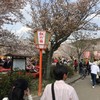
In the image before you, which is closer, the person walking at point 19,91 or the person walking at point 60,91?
the person walking at point 60,91

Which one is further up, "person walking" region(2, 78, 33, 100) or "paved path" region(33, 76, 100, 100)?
"person walking" region(2, 78, 33, 100)

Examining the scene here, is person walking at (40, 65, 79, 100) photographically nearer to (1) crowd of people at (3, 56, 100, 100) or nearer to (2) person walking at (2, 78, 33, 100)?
(1) crowd of people at (3, 56, 100, 100)

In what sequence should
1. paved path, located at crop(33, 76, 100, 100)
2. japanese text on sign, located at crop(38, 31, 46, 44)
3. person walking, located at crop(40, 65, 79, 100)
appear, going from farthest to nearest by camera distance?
→ japanese text on sign, located at crop(38, 31, 46, 44), paved path, located at crop(33, 76, 100, 100), person walking, located at crop(40, 65, 79, 100)

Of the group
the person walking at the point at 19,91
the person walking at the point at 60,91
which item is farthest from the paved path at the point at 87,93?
the person walking at the point at 60,91

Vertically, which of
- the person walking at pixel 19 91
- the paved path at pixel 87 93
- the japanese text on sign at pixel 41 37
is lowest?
the paved path at pixel 87 93

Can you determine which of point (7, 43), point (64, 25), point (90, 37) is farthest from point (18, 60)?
point (90, 37)

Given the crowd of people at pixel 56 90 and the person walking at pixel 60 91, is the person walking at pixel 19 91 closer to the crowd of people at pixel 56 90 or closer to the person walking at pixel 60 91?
the crowd of people at pixel 56 90

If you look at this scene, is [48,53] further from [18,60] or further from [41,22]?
[18,60]

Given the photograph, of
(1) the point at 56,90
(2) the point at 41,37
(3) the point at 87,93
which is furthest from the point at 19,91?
(3) the point at 87,93

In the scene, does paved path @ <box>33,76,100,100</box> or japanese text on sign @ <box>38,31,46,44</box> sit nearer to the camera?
paved path @ <box>33,76,100,100</box>

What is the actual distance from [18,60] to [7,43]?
5.10 ft

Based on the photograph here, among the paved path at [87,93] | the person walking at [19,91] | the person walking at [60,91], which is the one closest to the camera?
the person walking at [60,91]

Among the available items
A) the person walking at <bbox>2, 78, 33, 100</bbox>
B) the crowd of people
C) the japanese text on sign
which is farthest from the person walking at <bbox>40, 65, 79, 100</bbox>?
the japanese text on sign

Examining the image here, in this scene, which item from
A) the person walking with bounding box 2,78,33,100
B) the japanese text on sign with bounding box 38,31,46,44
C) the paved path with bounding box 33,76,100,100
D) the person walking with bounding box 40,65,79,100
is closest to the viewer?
the person walking with bounding box 40,65,79,100
